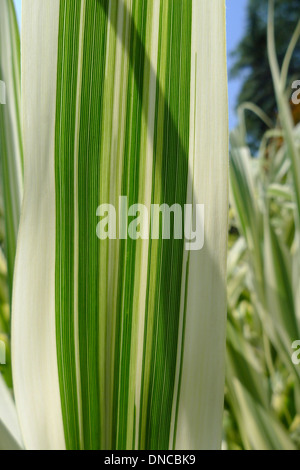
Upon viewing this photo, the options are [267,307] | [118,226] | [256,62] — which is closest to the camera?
[118,226]

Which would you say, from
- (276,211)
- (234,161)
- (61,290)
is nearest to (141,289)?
(61,290)

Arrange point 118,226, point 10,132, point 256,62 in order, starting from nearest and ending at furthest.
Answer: point 118,226, point 10,132, point 256,62

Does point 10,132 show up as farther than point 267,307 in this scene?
No

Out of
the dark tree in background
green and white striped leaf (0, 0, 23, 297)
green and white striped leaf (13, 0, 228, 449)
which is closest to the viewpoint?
green and white striped leaf (13, 0, 228, 449)

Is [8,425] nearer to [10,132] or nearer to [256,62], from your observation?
[10,132]

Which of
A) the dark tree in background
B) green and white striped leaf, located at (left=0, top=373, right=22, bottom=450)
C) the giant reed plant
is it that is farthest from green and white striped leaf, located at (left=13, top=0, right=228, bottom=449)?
the dark tree in background

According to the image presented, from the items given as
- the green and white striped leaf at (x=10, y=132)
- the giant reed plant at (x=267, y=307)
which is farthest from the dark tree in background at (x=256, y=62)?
the green and white striped leaf at (x=10, y=132)

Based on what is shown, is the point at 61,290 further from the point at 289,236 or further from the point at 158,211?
the point at 289,236

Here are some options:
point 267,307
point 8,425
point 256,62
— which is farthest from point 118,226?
point 256,62

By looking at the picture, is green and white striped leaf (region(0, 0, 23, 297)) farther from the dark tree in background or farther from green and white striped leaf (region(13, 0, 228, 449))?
the dark tree in background

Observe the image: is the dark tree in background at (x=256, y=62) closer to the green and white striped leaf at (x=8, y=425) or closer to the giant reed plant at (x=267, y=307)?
the giant reed plant at (x=267, y=307)
